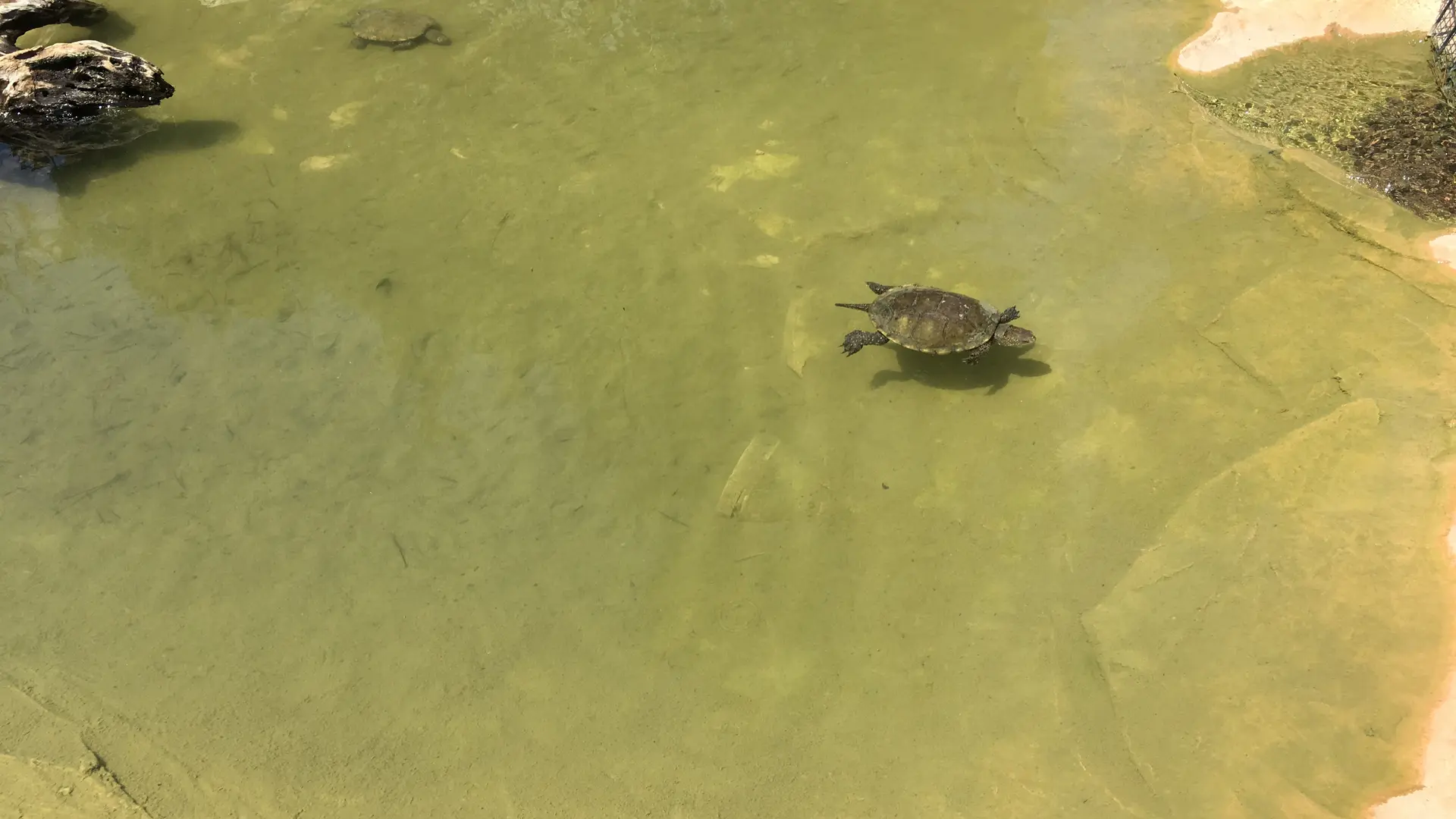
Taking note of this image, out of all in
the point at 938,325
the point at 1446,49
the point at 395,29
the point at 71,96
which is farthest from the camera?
the point at 395,29

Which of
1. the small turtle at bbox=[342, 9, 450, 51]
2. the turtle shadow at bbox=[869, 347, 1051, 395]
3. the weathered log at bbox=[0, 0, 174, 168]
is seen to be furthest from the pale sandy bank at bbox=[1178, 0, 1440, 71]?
the weathered log at bbox=[0, 0, 174, 168]

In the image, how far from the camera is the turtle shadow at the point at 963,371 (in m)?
5.54

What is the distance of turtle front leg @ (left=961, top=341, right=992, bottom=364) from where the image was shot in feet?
17.1

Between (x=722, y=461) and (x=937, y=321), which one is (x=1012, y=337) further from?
(x=722, y=461)

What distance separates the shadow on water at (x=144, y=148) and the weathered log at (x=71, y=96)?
149 millimetres

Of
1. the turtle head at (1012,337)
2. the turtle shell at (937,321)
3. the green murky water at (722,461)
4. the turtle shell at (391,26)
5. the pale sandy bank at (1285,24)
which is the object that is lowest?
the green murky water at (722,461)

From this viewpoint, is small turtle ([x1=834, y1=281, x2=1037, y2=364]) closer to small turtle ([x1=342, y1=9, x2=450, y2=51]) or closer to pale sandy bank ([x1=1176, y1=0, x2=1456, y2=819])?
pale sandy bank ([x1=1176, y1=0, x2=1456, y2=819])

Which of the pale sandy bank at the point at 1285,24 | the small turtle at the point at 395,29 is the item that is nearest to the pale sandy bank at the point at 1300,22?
the pale sandy bank at the point at 1285,24

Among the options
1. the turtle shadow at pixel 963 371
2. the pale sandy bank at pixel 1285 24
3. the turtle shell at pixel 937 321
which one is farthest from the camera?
the pale sandy bank at pixel 1285 24

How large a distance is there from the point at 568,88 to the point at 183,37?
467 cm

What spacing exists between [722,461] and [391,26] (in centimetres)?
648

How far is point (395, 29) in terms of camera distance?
8492mm

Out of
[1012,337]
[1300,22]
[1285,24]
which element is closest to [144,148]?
[1012,337]

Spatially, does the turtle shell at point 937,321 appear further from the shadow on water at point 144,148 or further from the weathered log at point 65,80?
the weathered log at point 65,80
